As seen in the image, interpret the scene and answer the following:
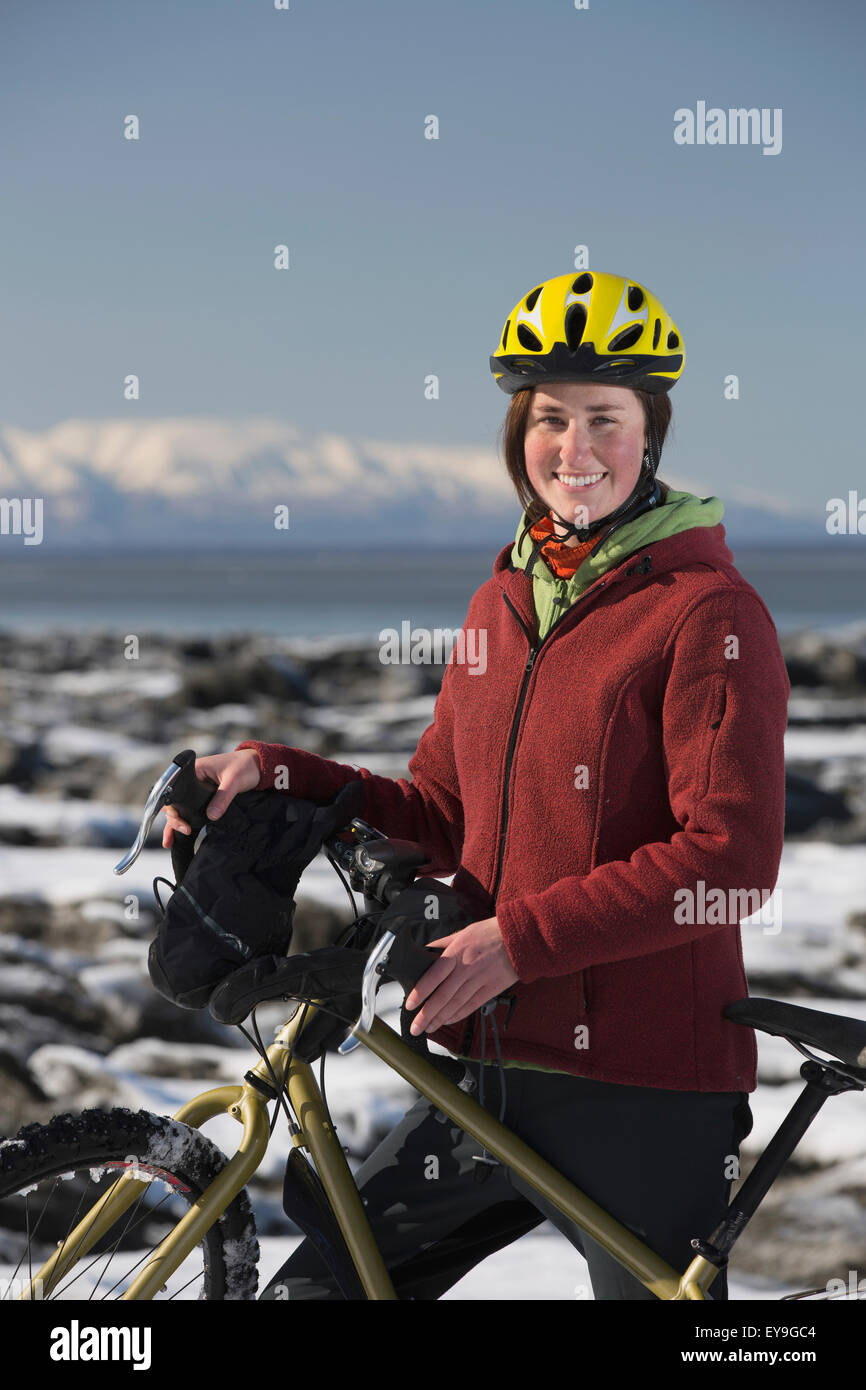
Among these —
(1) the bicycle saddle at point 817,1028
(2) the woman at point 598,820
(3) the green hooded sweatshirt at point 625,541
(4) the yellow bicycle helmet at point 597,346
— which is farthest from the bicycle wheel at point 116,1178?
(4) the yellow bicycle helmet at point 597,346

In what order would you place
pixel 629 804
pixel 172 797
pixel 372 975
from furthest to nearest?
pixel 172 797 → pixel 629 804 → pixel 372 975

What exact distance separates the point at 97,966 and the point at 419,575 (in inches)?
2591

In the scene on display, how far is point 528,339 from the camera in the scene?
7.41ft

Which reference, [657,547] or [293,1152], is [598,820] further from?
[293,1152]

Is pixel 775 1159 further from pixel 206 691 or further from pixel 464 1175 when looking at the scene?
pixel 206 691

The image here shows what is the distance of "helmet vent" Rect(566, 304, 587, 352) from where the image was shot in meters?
2.21

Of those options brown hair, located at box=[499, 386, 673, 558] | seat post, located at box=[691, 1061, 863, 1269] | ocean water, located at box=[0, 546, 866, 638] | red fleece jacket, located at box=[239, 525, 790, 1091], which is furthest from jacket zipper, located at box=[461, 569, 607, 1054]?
ocean water, located at box=[0, 546, 866, 638]

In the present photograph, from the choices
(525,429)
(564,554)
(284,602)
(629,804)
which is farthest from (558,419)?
(284,602)

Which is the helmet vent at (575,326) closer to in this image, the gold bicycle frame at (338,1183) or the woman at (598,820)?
the woman at (598,820)

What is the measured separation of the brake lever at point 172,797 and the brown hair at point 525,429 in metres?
0.74

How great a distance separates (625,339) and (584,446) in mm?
217

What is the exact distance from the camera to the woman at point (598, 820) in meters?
1.94

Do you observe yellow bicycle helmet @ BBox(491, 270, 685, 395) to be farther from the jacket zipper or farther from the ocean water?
the ocean water

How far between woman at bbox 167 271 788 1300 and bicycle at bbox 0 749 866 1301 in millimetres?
60
